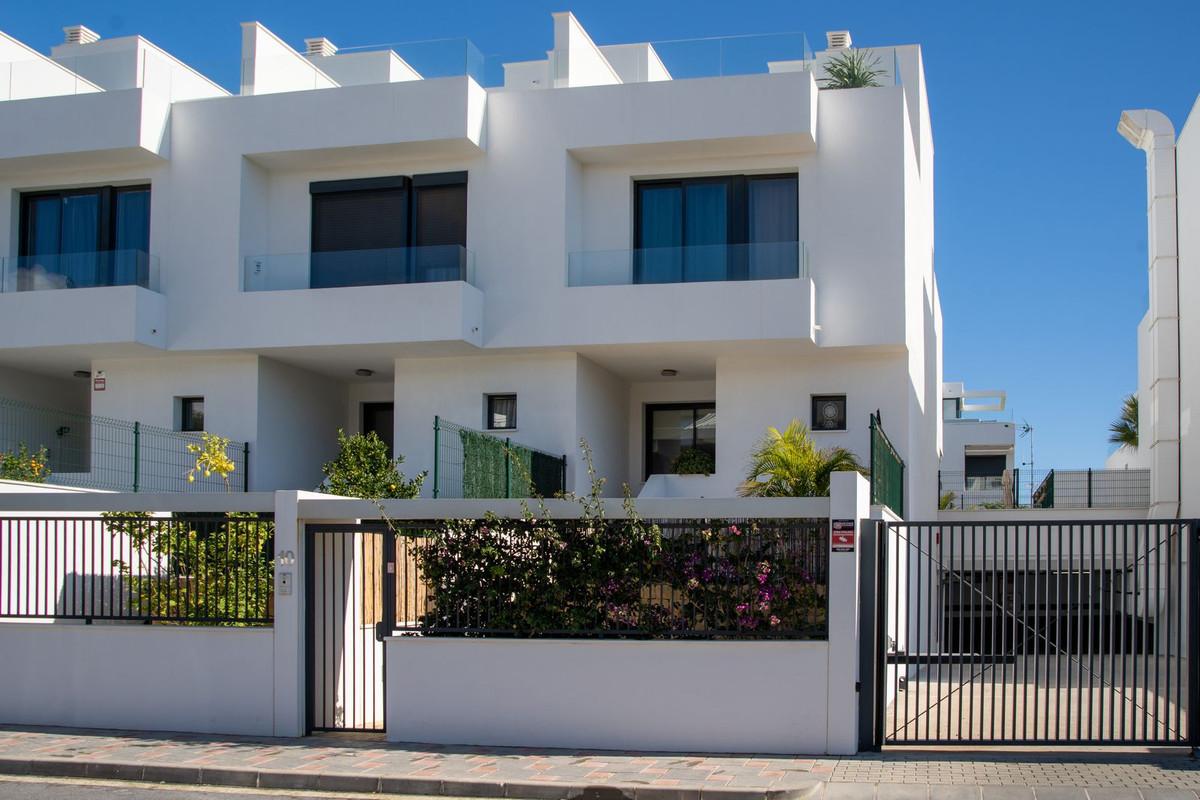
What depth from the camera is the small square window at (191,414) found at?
23.2 m

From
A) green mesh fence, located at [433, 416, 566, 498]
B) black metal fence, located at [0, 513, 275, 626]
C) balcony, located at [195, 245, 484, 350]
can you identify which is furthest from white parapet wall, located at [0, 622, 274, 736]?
balcony, located at [195, 245, 484, 350]

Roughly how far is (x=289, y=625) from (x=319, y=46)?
674 inches

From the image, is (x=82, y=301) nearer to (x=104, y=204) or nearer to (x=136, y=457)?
(x=104, y=204)

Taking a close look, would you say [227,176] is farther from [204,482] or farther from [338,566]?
[338,566]

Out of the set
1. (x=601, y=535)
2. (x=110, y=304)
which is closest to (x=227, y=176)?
(x=110, y=304)

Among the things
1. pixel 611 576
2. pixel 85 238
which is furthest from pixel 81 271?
pixel 611 576

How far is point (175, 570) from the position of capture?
13258 mm

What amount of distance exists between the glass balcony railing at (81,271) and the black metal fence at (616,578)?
12.1 metres

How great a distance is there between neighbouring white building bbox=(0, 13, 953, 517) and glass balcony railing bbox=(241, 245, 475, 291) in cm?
5

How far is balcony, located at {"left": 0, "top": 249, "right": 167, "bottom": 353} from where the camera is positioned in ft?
71.4

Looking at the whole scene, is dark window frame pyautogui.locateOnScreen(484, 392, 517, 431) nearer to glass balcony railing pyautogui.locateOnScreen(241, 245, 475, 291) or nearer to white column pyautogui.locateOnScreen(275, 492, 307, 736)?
glass balcony railing pyautogui.locateOnScreen(241, 245, 475, 291)

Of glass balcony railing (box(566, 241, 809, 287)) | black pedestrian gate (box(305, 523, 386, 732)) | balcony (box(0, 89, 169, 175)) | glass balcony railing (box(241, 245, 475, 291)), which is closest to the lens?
black pedestrian gate (box(305, 523, 386, 732))

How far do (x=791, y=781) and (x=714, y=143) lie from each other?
13326 millimetres

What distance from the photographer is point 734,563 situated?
11.8 meters
